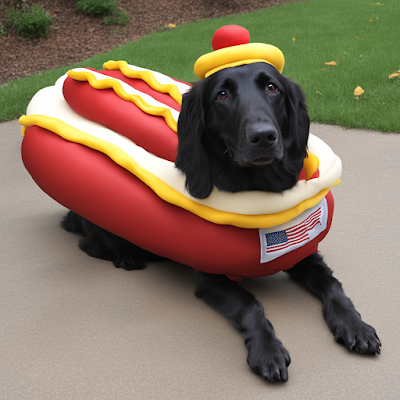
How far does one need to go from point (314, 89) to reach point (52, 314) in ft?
16.0

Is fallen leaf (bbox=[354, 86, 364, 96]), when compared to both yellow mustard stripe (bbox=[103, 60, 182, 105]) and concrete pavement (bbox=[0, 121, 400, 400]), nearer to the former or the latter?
concrete pavement (bbox=[0, 121, 400, 400])

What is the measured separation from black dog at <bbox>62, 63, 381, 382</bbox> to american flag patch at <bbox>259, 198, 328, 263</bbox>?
0.20 m

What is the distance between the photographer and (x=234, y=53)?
7.46 ft

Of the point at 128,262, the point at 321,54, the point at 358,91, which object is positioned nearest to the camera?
the point at 128,262

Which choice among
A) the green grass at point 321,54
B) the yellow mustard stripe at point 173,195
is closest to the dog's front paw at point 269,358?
the yellow mustard stripe at point 173,195

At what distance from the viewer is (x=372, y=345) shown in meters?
2.07

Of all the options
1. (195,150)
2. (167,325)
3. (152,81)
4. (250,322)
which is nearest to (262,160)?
(195,150)

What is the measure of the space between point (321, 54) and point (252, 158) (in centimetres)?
647

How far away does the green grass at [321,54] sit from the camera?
18.6ft

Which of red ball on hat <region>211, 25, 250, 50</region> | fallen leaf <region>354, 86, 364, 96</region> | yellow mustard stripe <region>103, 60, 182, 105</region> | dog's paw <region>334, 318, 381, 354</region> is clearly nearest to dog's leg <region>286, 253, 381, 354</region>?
dog's paw <region>334, 318, 381, 354</region>

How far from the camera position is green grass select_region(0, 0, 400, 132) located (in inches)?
224

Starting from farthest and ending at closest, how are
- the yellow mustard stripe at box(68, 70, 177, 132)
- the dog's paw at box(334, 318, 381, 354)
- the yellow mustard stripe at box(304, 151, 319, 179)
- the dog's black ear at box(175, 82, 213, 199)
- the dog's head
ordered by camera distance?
1. the yellow mustard stripe at box(68, 70, 177, 132)
2. the yellow mustard stripe at box(304, 151, 319, 179)
3. the dog's black ear at box(175, 82, 213, 199)
4. the dog's head
5. the dog's paw at box(334, 318, 381, 354)

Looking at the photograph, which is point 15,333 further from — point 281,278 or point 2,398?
point 281,278

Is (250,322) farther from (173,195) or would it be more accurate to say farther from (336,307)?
(173,195)
